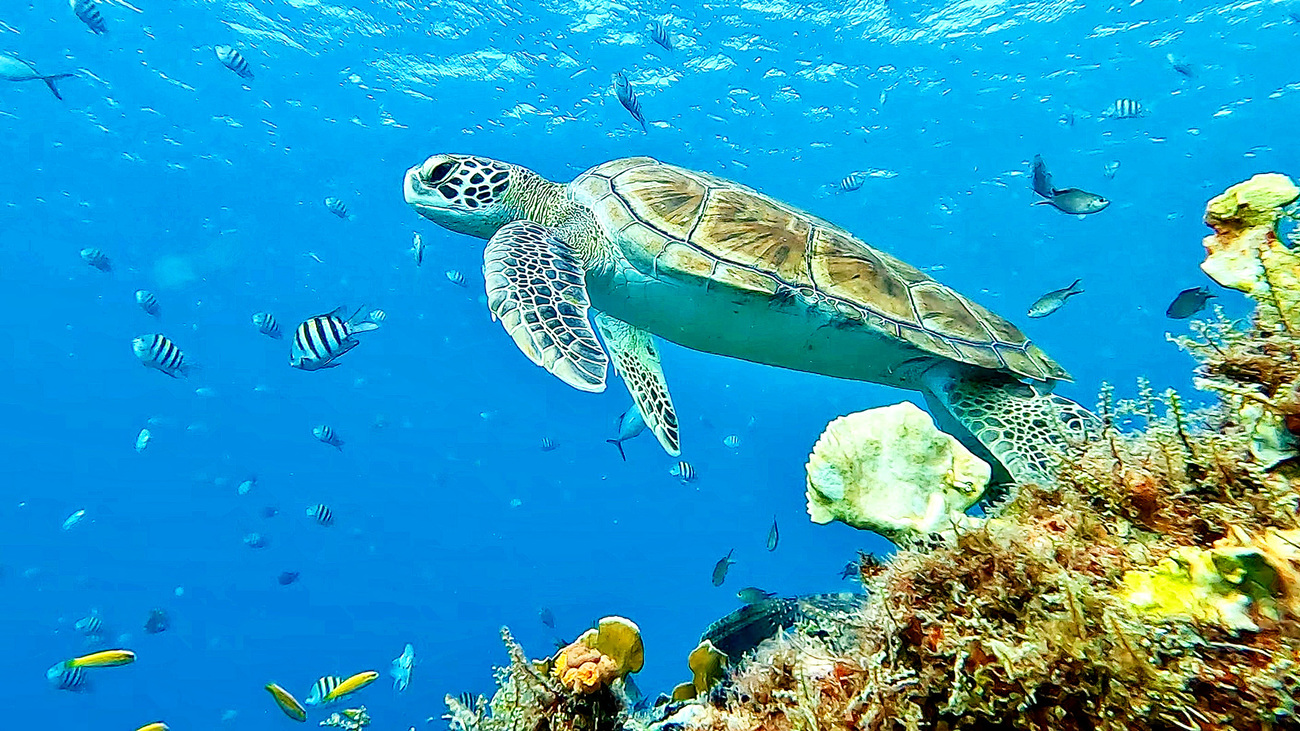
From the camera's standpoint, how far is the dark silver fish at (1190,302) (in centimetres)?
498

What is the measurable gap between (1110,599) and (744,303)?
9.92 feet

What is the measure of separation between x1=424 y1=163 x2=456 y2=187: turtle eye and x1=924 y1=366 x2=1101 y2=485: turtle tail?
4.01 m

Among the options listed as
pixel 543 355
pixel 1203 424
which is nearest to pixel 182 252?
pixel 543 355

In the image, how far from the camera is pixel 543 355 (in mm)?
3295

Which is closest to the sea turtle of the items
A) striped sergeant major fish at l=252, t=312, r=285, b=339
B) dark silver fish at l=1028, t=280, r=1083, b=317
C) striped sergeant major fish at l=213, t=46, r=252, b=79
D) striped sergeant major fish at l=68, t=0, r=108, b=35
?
dark silver fish at l=1028, t=280, r=1083, b=317

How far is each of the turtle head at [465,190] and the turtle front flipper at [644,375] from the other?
125 centimetres

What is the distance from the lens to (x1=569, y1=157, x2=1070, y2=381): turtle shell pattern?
3838mm

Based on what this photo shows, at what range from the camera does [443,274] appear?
31938 millimetres

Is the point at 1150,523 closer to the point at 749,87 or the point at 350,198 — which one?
the point at 749,87

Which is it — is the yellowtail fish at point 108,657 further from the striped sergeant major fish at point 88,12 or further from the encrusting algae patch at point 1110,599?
the striped sergeant major fish at point 88,12

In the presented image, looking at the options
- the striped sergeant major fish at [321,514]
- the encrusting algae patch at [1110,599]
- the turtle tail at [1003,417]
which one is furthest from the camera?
the striped sergeant major fish at [321,514]

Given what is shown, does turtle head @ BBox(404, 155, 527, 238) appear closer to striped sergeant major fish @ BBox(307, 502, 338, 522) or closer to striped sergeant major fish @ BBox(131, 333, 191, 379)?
striped sergeant major fish @ BBox(131, 333, 191, 379)

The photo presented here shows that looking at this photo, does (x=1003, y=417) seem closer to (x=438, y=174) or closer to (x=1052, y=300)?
(x=1052, y=300)

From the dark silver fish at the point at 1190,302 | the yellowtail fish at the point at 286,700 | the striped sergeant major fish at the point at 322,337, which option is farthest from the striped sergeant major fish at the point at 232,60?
the dark silver fish at the point at 1190,302
